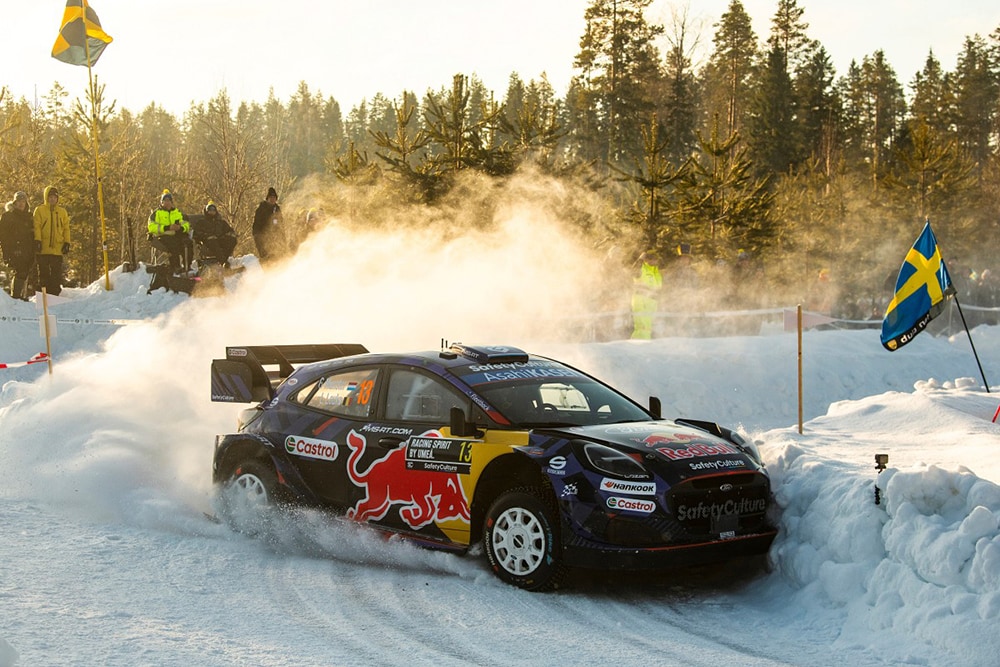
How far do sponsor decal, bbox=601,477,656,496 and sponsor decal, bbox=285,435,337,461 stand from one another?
2.29 m

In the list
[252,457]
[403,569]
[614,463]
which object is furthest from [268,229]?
[614,463]

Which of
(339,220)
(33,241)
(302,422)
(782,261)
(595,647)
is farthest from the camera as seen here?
(782,261)

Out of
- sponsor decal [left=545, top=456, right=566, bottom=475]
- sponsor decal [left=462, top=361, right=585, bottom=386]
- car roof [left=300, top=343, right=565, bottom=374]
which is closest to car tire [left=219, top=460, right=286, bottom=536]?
car roof [left=300, top=343, right=565, bottom=374]

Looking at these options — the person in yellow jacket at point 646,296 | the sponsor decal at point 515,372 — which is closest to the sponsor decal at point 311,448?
the sponsor decal at point 515,372

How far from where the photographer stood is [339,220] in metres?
25.4

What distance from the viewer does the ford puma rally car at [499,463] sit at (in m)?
6.64

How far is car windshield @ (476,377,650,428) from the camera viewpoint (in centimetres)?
745

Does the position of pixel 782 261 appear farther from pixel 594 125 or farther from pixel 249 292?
pixel 594 125

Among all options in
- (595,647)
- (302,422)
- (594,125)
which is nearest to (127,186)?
(594,125)

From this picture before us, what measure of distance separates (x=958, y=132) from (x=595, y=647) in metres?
71.0

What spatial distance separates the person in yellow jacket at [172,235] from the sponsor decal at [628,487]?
20.4 m

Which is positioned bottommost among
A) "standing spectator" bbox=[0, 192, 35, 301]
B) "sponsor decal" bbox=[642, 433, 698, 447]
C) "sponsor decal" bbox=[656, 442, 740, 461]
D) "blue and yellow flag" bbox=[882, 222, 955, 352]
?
"sponsor decal" bbox=[656, 442, 740, 461]

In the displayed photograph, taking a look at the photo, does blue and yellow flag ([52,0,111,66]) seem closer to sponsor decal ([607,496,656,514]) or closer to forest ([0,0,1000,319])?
forest ([0,0,1000,319])

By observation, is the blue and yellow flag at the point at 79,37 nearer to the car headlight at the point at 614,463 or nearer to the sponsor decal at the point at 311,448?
the sponsor decal at the point at 311,448
